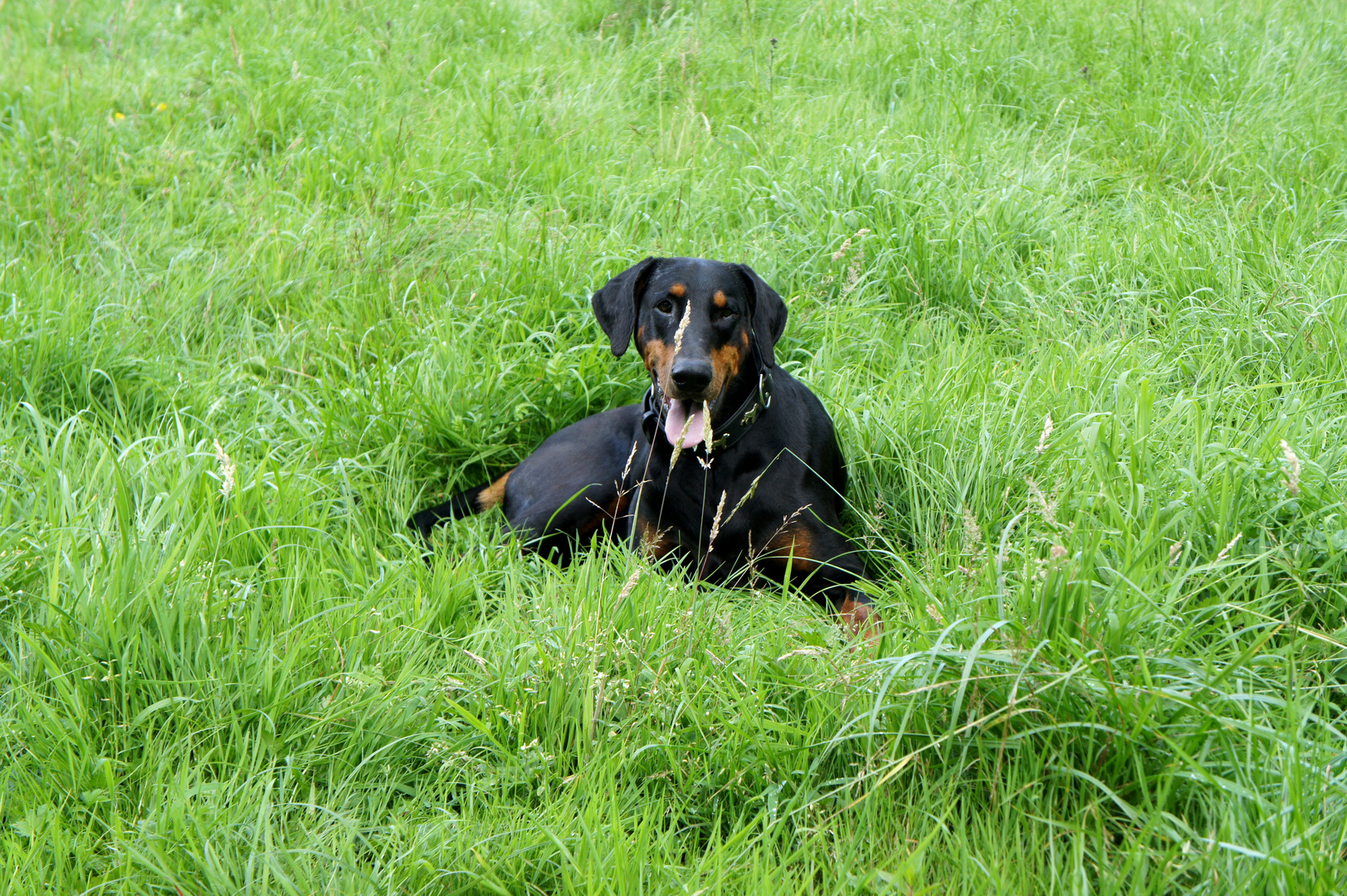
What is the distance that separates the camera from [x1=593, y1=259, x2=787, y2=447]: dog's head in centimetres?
274

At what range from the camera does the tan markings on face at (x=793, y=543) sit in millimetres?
2822

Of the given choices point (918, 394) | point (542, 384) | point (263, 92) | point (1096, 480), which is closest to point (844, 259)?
point (918, 394)

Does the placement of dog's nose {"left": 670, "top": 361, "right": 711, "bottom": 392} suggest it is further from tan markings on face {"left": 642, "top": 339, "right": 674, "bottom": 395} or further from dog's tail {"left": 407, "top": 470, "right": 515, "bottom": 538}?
dog's tail {"left": 407, "top": 470, "right": 515, "bottom": 538}

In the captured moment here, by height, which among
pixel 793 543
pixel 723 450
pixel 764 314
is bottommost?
pixel 793 543

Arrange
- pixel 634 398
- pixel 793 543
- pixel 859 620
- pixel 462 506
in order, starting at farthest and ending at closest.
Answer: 1. pixel 634 398
2. pixel 462 506
3. pixel 793 543
4. pixel 859 620

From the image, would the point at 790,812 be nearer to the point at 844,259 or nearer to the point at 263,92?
the point at 844,259

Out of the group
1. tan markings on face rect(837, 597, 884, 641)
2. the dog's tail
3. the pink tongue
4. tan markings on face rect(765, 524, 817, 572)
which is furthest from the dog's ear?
the dog's tail

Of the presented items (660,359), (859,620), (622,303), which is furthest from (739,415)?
(859,620)

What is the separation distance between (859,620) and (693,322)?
938 millimetres

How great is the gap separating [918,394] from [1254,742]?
5.09ft

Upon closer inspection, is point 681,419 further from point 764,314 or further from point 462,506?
point 462,506

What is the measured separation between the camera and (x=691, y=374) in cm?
262

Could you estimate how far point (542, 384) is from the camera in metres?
3.49

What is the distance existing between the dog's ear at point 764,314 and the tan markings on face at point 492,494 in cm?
100
